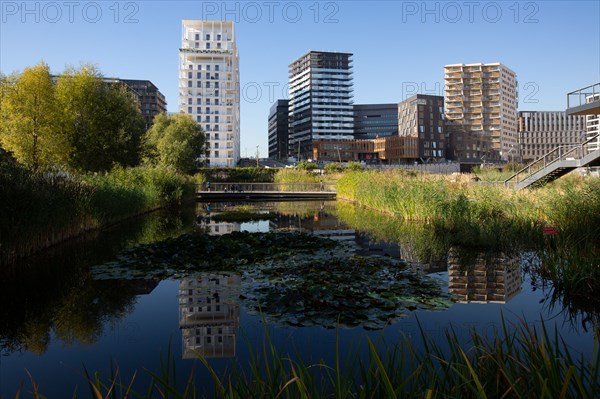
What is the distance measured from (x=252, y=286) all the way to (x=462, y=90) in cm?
15670

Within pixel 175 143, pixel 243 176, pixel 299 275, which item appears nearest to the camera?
pixel 299 275

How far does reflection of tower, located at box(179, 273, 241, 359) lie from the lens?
5.42m

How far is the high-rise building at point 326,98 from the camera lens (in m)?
158

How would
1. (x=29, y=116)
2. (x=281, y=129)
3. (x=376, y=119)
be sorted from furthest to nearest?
(x=281, y=129), (x=376, y=119), (x=29, y=116)

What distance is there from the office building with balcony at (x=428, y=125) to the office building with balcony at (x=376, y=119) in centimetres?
3397

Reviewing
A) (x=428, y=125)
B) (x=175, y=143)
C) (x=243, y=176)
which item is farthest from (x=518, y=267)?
(x=428, y=125)

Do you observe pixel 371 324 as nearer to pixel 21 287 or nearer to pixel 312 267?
pixel 312 267

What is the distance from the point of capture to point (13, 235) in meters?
10.0

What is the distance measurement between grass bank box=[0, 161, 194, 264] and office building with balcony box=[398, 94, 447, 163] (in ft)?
425

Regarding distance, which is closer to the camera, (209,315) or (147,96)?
(209,315)

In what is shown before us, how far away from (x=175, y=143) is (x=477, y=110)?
405ft

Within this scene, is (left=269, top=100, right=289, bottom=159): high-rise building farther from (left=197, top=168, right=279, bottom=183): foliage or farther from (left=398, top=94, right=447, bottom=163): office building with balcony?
(left=197, top=168, right=279, bottom=183): foliage

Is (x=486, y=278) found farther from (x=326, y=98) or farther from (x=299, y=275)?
(x=326, y=98)

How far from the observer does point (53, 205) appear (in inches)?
477
